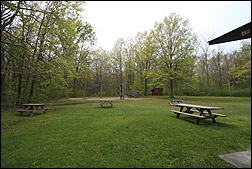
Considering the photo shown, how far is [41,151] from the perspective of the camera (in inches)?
91.7

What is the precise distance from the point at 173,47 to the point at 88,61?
13299 mm

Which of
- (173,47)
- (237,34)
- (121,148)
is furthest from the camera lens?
(173,47)

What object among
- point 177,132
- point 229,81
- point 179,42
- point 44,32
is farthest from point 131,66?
point 177,132

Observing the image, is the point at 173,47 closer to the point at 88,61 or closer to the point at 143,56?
the point at 143,56

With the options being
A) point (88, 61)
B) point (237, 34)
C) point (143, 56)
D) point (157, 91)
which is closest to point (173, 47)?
point (143, 56)

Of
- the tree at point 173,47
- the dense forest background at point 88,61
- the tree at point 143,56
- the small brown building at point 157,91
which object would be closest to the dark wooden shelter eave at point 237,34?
the dense forest background at point 88,61

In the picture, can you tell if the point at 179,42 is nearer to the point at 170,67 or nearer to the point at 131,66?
the point at 170,67

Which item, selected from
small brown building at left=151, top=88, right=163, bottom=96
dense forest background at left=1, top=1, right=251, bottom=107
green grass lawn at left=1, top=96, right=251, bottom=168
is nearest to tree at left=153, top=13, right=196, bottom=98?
dense forest background at left=1, top=1, right=251, bottom=107

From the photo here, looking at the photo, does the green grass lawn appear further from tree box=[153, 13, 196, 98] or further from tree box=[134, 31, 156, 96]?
tree box=[134, 31, 156, 96]

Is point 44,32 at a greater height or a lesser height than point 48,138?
greater

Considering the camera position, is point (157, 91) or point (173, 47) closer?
point (173, 47)

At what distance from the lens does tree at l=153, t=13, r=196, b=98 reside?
54.2ft

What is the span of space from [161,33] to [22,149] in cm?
1947

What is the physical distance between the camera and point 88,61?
19797mm
